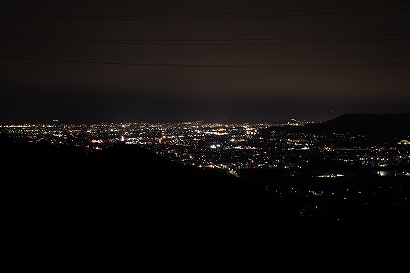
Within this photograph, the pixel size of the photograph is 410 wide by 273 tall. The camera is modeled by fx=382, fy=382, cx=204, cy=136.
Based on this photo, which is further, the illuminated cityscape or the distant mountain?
the distant mountain

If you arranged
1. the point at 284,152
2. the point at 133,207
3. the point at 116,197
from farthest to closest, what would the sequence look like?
1. the point at 284,152
2. the point at 116,197
3. the point at 133,207

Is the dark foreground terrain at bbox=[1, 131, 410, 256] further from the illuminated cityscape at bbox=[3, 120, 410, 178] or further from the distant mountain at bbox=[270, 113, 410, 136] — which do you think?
the distant mountain at bbox=[270, 113, 410, 136]

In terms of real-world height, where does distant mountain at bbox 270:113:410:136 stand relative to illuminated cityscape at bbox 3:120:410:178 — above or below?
above

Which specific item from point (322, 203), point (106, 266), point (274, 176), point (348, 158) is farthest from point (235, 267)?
point (348, 158)

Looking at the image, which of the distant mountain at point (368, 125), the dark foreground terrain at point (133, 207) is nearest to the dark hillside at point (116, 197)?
the dark foreground terrain at point (133, 207)

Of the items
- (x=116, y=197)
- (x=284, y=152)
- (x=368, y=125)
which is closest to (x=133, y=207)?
(x=116, y=197)

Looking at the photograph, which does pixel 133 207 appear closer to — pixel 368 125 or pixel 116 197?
pixel 116 197

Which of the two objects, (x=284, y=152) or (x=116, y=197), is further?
(x=284, y=152)

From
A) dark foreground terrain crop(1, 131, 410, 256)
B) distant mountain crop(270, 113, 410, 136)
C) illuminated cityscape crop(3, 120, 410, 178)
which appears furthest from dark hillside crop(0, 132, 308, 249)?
distant mountain crop(270, 113, 410, 136)

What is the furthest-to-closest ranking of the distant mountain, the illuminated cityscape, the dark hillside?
1. the distant mountain
2. the illuminated cityscape
3. the dark hillside

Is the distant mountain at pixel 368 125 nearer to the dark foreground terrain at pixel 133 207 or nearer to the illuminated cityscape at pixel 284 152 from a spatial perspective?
the illuminated cityscape at pixel 284 152
